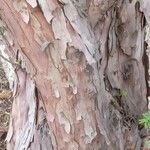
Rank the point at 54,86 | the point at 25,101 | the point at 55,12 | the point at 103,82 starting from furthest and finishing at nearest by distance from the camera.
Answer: the point at 25,101, the point at 103,82, the point at 54,86, the point at 55,12

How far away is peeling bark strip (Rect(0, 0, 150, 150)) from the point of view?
1477mm

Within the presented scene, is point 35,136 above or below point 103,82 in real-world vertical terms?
below

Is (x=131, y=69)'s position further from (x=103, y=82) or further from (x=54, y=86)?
(x=54, y=86)

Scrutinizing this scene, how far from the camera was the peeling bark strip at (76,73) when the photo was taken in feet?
4.84

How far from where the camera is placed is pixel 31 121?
180 centimetres

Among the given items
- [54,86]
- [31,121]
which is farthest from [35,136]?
[54,86]

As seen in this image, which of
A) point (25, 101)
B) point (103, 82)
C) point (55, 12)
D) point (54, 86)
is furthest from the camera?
point (25, 101)

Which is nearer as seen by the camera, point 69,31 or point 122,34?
point 69,31

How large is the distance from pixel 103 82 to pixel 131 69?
26 centimetres

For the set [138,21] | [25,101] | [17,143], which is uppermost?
[138,21]

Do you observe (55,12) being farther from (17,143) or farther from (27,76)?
(17,143)

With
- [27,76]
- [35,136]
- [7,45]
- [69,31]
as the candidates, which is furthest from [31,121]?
[69,31]

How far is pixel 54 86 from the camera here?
156 centimetres

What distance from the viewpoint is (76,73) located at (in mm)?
1543
